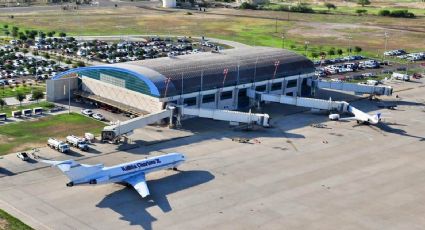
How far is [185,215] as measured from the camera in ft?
284

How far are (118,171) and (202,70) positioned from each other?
170 feet

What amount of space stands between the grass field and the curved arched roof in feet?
43.0

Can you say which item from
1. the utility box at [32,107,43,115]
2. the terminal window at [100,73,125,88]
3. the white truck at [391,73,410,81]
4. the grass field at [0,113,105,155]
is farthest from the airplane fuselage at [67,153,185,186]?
the white truck at [391,73,410,81]

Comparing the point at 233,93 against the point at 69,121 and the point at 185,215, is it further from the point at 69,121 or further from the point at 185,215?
the point at 185,215

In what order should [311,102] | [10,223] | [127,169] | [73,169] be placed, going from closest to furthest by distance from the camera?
[10,223]
[73,169]
[127,169]
[311,102]

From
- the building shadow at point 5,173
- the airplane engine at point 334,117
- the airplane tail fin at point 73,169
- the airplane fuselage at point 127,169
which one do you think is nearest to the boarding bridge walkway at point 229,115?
the airplane engine at point 334,117

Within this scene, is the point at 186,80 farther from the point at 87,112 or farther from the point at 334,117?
the point at 334,117

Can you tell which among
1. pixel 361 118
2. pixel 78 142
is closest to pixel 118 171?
pixel 78 142

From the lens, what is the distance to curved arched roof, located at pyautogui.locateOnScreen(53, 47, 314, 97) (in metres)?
132

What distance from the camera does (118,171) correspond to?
92812mm

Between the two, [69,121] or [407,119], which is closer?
[69,121]

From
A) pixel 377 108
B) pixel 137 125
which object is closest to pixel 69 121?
pixel 137 125

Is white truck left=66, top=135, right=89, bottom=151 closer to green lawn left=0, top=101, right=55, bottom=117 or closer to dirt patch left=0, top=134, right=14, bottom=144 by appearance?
dirt patch left=0, top=134, right=14, bottom=144

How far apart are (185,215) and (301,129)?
5066 centimetres
